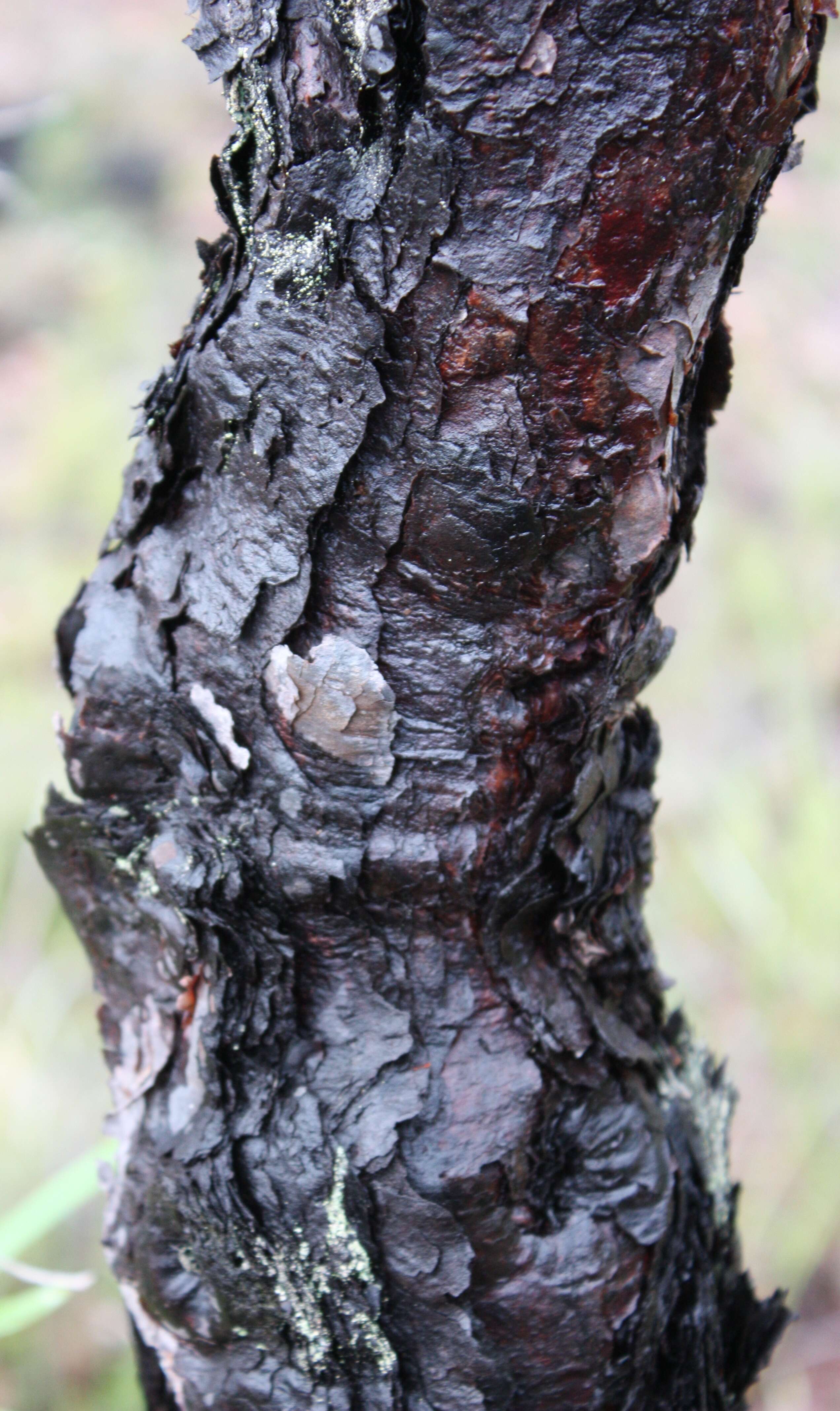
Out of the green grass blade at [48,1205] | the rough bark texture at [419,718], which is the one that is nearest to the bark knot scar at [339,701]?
the rough bark texture at [419,718]

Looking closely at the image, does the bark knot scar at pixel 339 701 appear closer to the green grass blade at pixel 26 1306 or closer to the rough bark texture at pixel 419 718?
the rough bark texture at pixel 419 718

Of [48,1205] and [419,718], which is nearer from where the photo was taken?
[419,718]

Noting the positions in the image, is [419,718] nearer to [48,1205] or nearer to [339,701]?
[339,701]

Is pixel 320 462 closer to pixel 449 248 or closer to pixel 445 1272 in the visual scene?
pixel 449 248

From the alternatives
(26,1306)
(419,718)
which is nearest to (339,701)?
(419,718)

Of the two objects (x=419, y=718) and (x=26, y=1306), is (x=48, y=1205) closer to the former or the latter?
(x=26, y=1306)

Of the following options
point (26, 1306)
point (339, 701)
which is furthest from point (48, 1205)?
point (339, 701)

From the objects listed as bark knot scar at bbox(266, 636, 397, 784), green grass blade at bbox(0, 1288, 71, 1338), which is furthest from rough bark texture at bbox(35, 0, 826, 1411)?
green grass blade at bbox(0, 1288, 71, 1338)

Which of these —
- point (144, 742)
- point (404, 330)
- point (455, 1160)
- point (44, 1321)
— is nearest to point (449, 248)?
point (404, 330)

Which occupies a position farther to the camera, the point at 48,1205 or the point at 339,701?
the point at 48,1205
